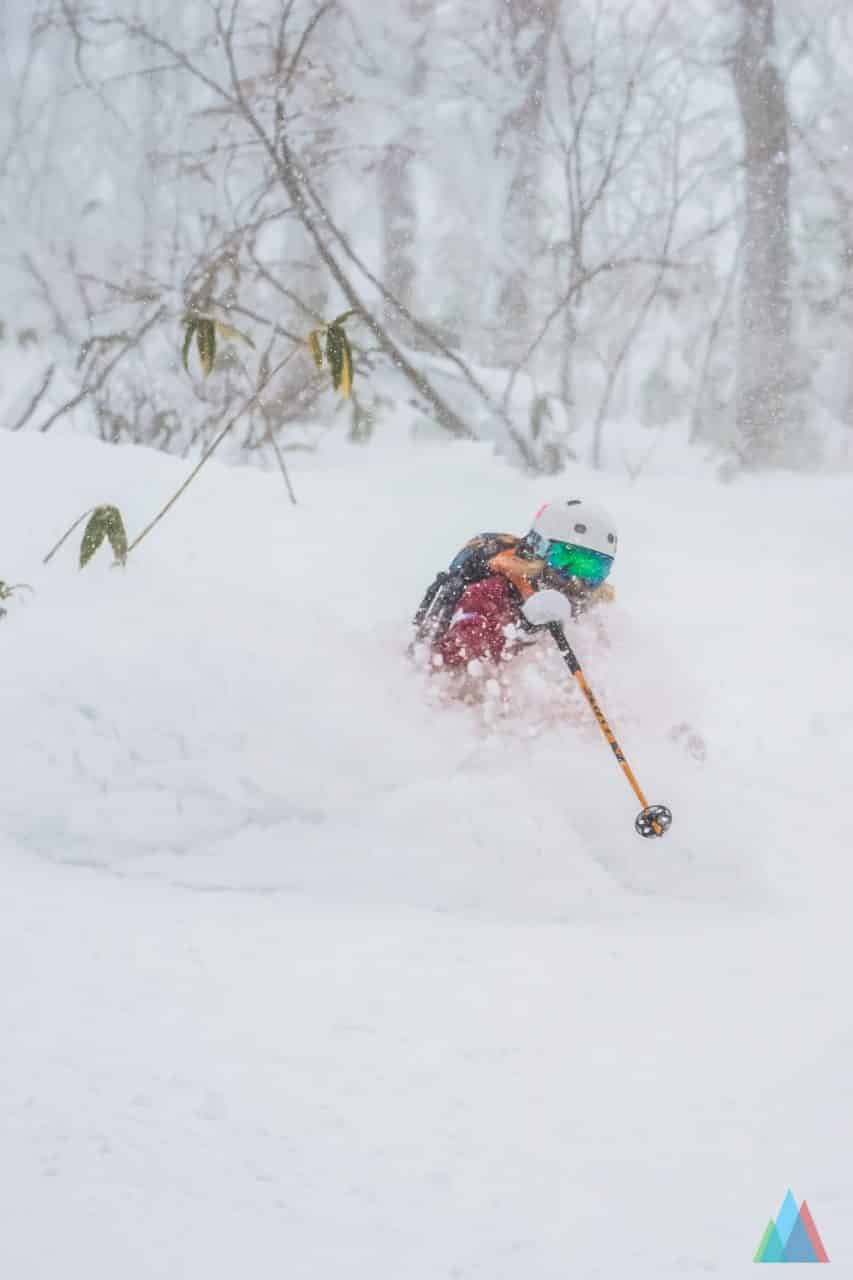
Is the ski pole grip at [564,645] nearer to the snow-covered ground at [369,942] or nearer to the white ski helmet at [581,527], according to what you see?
the snow-covered ground at [369,942]

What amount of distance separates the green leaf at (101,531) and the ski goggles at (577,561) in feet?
6.21

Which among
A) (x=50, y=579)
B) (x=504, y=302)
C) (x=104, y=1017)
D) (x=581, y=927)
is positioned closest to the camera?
(x=104, y=1017)

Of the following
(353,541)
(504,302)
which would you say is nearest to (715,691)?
(353,541)

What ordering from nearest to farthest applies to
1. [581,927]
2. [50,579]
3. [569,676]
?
[581,927], [569,676], [50,579]

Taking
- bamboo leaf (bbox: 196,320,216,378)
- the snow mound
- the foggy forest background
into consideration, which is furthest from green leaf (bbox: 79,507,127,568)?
the foggy forest background

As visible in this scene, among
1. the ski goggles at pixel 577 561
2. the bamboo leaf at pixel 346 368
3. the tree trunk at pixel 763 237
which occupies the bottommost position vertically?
the ski goggles at pixel 577 561

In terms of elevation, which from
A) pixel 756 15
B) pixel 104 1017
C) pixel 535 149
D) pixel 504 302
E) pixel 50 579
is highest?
pixel 756 15

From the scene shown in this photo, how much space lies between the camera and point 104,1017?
2.51 metres

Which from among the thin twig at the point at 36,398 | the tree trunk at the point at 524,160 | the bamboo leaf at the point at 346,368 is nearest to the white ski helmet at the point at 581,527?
the bamboo leaf at the point at 346,368

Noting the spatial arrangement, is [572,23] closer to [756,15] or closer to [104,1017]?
[756,15]

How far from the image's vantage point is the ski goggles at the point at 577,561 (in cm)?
403

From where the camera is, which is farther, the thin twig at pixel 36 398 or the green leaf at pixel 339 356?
the thin twig at pixel 36 398

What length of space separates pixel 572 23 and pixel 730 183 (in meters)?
2.40

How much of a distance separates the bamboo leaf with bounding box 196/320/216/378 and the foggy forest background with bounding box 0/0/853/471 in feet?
6.47
